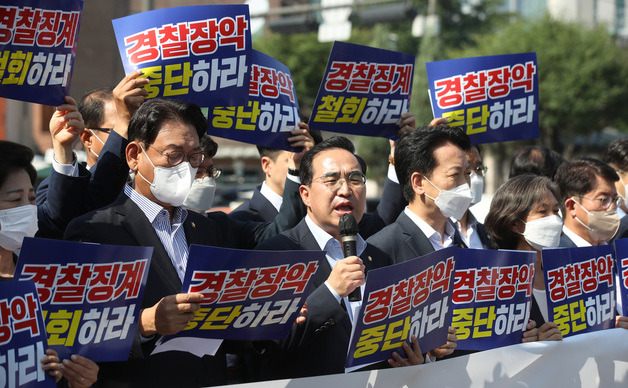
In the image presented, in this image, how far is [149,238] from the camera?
2926 millimetres

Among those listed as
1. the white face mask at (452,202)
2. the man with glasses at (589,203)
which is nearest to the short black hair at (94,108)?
the white face mask at (452,202)

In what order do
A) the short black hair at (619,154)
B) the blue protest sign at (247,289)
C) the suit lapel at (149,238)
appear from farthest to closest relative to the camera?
1. the short black hair at (619,154)
2. the suit lapel at (149,238)
3. the blue protest sign at (247,289)

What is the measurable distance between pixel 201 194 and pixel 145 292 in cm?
161

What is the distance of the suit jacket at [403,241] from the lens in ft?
11.8

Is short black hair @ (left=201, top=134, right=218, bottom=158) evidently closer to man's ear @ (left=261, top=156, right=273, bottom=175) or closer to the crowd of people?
the crowd of people

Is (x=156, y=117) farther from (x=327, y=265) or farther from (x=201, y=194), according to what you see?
(x=201, y=194)

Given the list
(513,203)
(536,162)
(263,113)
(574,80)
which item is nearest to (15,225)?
(263,113)

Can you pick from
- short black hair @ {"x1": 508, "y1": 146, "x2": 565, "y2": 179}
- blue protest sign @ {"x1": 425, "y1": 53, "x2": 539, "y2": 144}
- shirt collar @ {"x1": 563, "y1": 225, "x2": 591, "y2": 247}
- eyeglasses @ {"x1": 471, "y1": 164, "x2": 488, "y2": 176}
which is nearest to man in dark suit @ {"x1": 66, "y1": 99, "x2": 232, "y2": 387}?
blue protest sign @ {"x1": 425, "y1": 53, "x2": 539, "y2": 144}

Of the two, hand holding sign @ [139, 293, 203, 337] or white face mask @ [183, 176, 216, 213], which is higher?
white face mask @ [183, 176, 216, 213]

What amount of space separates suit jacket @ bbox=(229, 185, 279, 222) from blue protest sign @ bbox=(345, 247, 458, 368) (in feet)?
6.21

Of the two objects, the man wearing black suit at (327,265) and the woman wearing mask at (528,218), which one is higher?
the woman wearing mask at (528,218)

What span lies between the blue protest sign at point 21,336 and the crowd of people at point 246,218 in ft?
0.17

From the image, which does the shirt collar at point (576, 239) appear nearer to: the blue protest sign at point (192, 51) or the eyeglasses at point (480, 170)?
the eyeglasses at point (480, 170)

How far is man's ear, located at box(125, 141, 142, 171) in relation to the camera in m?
3.07
